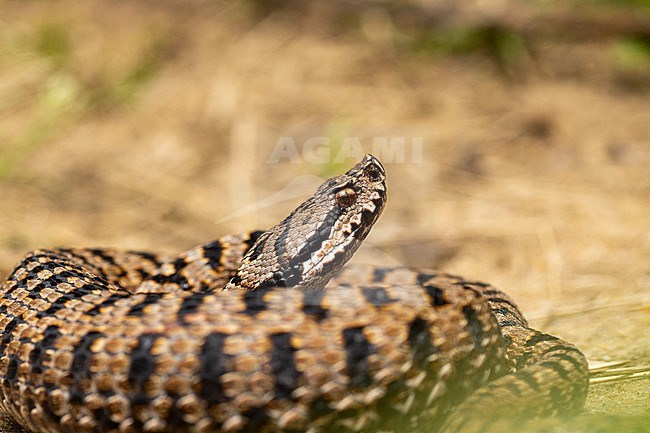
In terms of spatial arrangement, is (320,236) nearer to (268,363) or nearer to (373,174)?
(373,174)

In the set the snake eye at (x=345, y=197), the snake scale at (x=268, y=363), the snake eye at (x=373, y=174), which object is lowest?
the snake scale at (x=268, y=363)

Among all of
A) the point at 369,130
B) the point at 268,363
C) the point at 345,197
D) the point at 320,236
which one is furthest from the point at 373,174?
the point at 369,130

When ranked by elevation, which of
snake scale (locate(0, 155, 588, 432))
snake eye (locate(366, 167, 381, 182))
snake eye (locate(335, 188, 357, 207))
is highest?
snake eye (locate(366, 167, 381, 182))

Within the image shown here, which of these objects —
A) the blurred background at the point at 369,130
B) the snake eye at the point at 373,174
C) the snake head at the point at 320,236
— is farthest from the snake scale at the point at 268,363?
the blurred background at the point at 369,130

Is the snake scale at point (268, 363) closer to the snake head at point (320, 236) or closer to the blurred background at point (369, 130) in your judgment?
the snake head at point (320, 236)

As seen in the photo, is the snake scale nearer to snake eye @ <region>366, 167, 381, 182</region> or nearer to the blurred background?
snake eye @ <region>366, 167, 381, 182</region>

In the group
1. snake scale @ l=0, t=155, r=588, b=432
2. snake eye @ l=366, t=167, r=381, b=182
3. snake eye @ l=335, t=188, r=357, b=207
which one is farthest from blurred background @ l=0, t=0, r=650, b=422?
snake scale @ l=0, t=155, r=588, b=432
